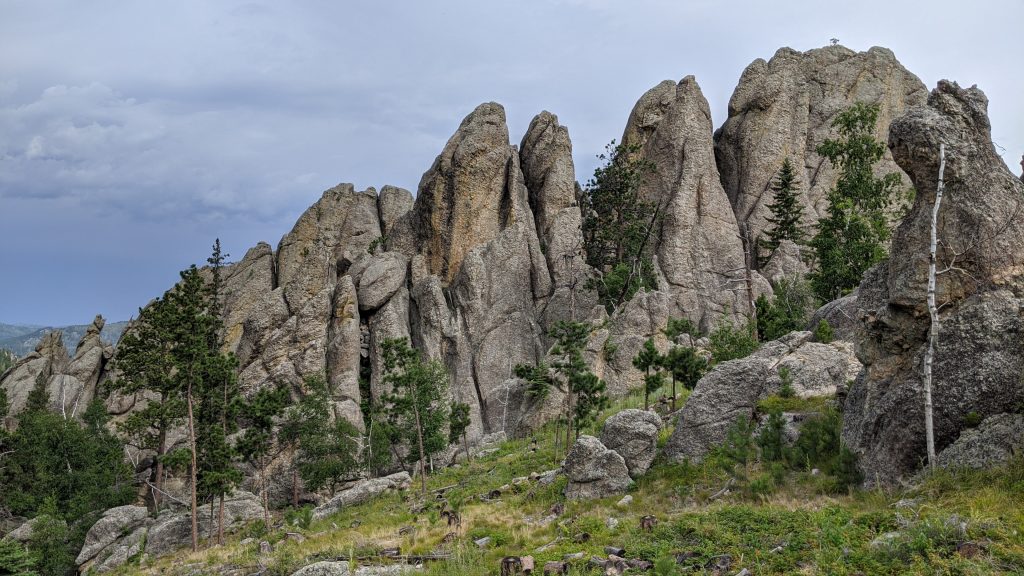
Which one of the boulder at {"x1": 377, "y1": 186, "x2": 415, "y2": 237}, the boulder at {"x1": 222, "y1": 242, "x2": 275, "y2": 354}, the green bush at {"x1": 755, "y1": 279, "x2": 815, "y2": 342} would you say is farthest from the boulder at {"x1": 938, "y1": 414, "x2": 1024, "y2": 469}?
the boulder at {"x1": 377, "y1": 186, "x2": 415, "y2": 237}

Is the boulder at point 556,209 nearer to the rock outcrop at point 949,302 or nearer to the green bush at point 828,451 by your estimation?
the green bush at point 828,451

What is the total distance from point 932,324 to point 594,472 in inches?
533

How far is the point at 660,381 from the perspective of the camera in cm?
4022

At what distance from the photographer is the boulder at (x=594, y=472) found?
85.2ft

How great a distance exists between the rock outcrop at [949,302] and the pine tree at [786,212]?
49600mm

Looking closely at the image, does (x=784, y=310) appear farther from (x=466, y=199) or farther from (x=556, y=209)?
(x=466, y=199)

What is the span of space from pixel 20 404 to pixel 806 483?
9246 cm

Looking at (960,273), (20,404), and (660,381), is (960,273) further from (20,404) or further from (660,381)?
(20,404)

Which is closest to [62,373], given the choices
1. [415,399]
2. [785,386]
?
[415,399]

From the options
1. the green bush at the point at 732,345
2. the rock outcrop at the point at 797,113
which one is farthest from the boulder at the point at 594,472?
the rock outcrop at the point at 797,113

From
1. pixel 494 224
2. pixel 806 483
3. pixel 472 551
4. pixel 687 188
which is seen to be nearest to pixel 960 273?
pixel 806 483

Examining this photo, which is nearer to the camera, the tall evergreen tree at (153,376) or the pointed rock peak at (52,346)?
the tall evergreen tree at (153,376)

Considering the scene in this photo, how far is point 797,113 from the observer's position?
78.0 meters

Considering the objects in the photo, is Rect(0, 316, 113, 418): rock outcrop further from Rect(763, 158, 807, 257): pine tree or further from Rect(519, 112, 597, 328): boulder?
Rect(763, 158, 807, 257): pine tree
